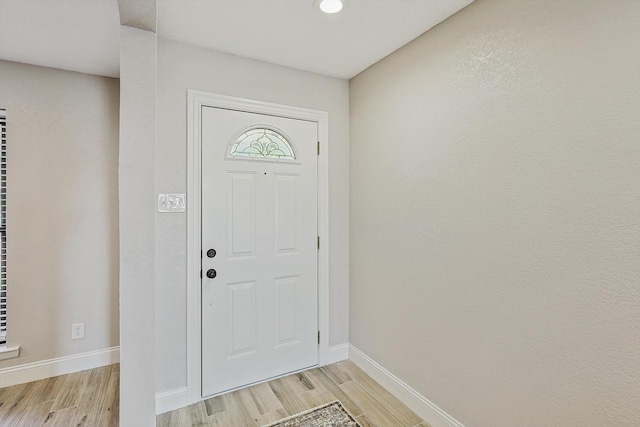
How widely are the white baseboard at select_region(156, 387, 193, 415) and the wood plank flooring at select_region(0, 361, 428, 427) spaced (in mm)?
→ 36

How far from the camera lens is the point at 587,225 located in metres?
1.28

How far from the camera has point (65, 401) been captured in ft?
7.15

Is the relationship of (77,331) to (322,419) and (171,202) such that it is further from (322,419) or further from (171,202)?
(322,419)

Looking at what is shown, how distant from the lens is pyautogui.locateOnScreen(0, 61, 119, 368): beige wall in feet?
7.77

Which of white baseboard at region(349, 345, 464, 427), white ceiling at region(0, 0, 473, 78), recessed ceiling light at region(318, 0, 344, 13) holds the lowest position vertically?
white baseboard at region(349, 345, 464, 427)

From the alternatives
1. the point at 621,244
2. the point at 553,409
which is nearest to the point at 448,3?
the point at 621,244

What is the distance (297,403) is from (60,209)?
2324 mm

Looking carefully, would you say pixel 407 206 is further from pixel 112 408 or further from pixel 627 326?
pixel 112 408

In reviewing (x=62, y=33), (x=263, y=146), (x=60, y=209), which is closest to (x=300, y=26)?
(x=263, y=146)

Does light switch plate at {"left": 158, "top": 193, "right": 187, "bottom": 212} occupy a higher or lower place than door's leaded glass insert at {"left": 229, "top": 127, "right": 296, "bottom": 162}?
lower

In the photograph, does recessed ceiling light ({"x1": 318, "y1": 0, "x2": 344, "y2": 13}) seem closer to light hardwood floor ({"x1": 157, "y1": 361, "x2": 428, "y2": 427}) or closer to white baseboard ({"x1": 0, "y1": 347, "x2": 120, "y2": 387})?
light hardwood floor ({"x1": 157, "y1": 361, "x2": 428, "y2": 427})

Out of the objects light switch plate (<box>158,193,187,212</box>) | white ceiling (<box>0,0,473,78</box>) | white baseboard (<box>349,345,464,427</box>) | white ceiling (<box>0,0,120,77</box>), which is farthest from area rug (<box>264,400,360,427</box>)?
white ceiling (<box>0,0,120,77</box>)

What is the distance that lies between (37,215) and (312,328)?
2.30m

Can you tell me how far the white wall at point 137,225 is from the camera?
168 centimetres
